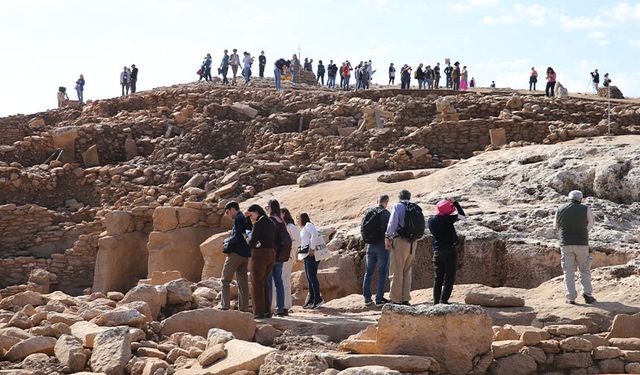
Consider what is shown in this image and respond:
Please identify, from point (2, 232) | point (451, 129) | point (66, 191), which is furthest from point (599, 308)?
point (66, 191)

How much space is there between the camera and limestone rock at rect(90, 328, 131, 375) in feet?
24.0

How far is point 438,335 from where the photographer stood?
7418mm

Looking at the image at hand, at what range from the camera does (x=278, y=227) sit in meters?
10.3

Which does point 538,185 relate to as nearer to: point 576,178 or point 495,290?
point 576,178

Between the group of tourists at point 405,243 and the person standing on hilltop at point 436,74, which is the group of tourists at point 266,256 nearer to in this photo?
the group of tourists at point 405,243

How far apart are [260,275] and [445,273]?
205 centimetres

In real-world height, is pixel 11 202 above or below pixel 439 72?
below

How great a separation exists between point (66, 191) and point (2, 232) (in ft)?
8.85

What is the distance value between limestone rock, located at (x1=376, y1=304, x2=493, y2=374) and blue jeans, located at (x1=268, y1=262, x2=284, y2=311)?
2.94 metres

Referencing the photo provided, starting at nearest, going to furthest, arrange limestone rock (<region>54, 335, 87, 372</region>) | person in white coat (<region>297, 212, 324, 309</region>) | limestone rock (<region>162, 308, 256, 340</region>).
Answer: limestone rock (<region>54, 335, 87, 372</region>) → limestone rock (<region>162, 308, 256, 340</region>) → person in white coat (<region>297, 212, 324, 309</region>)

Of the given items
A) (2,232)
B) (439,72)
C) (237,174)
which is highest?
(439,72)

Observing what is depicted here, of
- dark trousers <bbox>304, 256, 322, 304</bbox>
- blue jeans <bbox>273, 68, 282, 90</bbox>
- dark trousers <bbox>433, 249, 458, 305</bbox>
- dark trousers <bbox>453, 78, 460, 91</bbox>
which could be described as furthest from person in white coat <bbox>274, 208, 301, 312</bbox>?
blue jeans <bbox>273, 68, 282, 90</bbox>

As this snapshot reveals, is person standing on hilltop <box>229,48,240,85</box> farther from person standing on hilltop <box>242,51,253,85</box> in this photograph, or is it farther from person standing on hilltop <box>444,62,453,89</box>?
person standing on hilltop <box>444,62,453,89</box>

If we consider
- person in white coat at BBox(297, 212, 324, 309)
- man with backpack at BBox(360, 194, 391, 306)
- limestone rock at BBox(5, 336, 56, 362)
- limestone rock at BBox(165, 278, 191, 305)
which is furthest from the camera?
person in white coat at BBox(297, 212, 324, 309)
